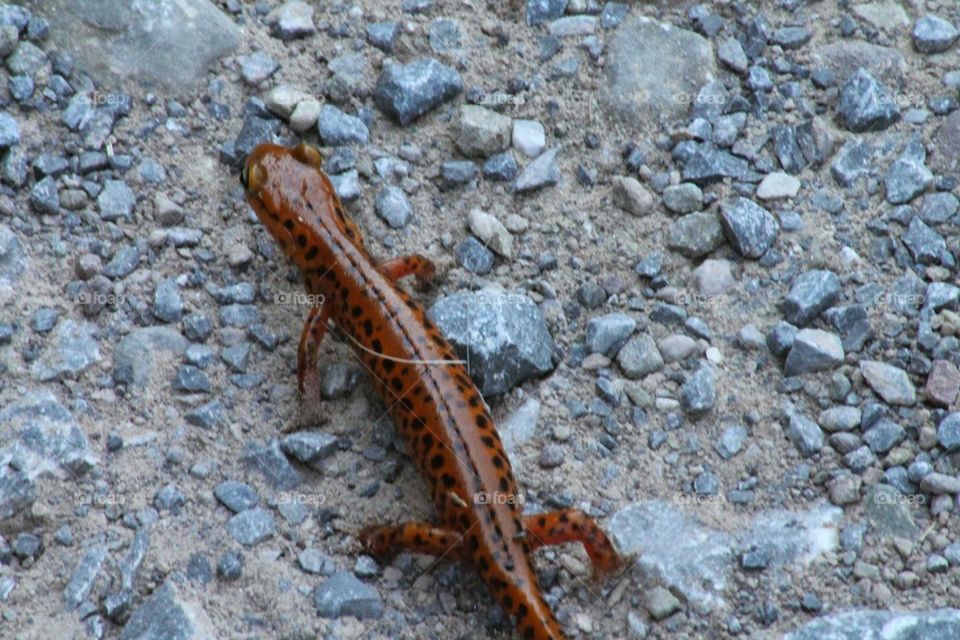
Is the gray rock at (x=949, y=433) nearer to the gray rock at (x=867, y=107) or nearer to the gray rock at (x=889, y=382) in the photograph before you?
the gray rock at (x=889, y=382)

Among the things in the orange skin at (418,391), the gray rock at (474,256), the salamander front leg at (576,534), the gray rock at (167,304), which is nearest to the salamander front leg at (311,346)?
the orange skin at (418,391)

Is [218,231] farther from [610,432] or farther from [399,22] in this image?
[610,432]

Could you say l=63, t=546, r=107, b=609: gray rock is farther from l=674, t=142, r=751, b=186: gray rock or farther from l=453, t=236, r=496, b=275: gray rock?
l=674, t=142, r=751, b=186: gray rock

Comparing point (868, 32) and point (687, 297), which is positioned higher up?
point (868, 32)

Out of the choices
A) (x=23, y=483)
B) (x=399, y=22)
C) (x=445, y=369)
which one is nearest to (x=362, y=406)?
(x=445, y=369)
